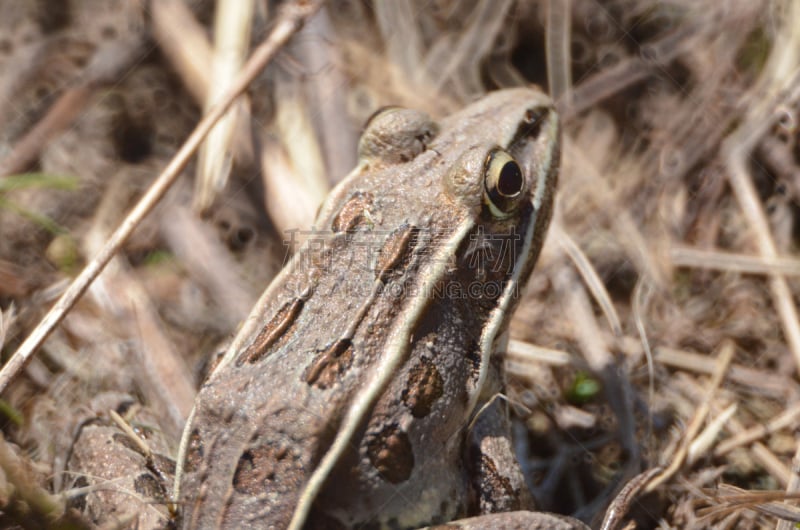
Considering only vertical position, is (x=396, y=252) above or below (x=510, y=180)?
below

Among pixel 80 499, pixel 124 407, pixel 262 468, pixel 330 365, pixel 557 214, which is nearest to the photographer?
pixel 262 468

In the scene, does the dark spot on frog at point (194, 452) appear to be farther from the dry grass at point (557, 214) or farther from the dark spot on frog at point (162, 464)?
the dry grass at point (557, 214)

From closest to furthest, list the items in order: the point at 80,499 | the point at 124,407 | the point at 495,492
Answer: the point at 80,499
the point at 495,492
the point at 124,407

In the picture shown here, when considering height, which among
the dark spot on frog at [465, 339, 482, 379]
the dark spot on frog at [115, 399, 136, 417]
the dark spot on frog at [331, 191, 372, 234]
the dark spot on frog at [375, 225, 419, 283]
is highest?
the dark spot on frog at [331, 191, 372, 234]

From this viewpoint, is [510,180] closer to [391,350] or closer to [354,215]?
[354,215]

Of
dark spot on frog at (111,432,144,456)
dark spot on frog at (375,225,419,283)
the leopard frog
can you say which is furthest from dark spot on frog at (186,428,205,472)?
dark spot on frog at (375,225,419,283)

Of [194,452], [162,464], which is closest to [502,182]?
[194,452]

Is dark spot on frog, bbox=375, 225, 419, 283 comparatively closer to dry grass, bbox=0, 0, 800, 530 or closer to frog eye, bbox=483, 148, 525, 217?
frog eye, bbox=483, 148, 525, 217
